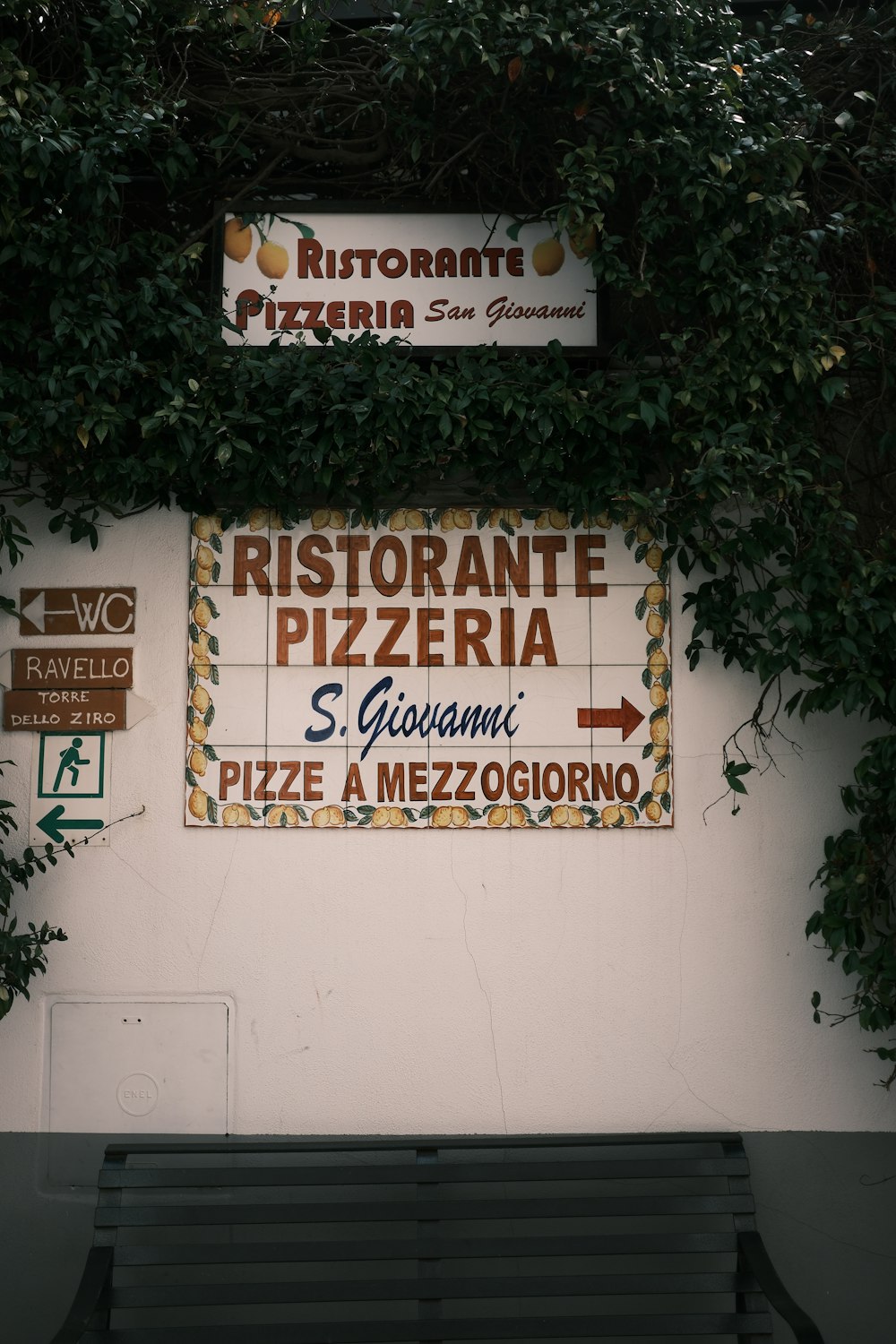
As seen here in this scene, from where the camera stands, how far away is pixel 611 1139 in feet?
11.8

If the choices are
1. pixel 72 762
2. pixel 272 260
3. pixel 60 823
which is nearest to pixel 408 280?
pixel 272 260

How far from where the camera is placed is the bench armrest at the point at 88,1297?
10.3 feet

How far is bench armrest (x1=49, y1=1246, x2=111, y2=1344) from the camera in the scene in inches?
123

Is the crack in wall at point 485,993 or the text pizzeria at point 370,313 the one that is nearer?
the crack in wall at point 485,993

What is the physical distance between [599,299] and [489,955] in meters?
2.15

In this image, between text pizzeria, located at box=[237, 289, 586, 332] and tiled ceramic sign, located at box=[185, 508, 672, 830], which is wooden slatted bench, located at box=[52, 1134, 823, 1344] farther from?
text pizzeria, located at box=[237, 289, 586, 332]

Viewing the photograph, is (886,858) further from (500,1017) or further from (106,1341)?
(106,1341)

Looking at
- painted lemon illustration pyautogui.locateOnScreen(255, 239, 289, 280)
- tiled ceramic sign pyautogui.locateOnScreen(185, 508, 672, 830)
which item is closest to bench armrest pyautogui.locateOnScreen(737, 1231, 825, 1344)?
tiled ceramic sign pyautogui.locateOnScreen(185, 508, 672, 830)

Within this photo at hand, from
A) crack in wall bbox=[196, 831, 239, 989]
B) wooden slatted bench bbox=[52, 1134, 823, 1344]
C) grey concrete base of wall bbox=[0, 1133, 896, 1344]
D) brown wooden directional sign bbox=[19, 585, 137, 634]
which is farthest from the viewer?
brown wooden directional sign bbox=[19, 585, 137, 634]

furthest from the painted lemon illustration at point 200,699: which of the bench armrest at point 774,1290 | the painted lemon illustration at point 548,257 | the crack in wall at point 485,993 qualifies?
the bench armrest at point 774,1290

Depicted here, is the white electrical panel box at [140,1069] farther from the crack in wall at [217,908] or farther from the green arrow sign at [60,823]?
the green arrow sign at [60,823]

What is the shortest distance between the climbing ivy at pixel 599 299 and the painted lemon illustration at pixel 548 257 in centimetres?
9

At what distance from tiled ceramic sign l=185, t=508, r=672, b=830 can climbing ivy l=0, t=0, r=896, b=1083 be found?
0.16m

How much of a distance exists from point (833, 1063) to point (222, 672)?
2328mm
